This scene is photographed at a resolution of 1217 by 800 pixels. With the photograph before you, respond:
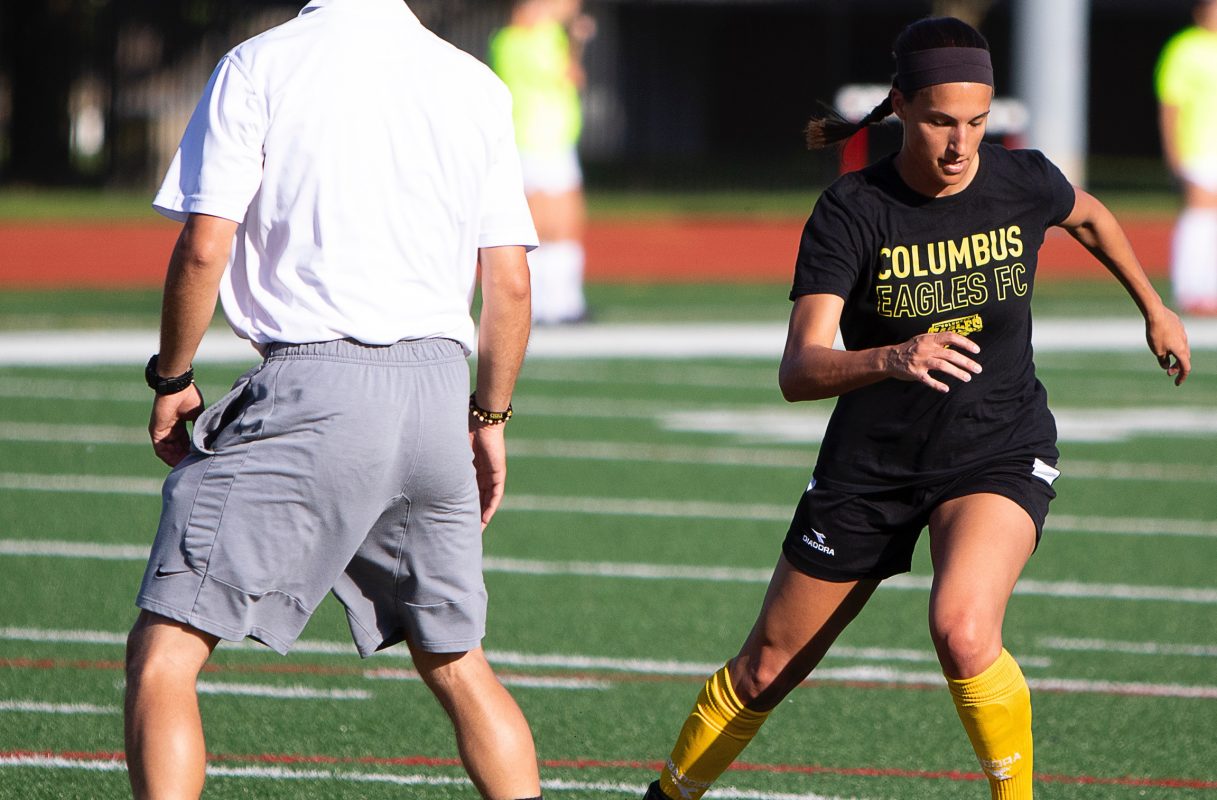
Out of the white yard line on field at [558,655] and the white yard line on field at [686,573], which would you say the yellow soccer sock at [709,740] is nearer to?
the white yard line on field at [558,655]

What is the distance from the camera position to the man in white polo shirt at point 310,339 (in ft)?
12.5

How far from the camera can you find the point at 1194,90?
16750mm

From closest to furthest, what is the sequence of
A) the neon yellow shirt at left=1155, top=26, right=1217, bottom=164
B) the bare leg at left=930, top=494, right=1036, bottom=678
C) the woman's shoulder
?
the bare leg at left=930, top=494, right=1036, bottom=678 < the woman's shoulder < the neon yellow shirt at left=1155, top=26, right=1217, bottom=164

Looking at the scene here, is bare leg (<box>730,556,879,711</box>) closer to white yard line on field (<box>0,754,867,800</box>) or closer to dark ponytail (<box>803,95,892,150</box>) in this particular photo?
white yard line on field (<box>0,754,867,800</box>)

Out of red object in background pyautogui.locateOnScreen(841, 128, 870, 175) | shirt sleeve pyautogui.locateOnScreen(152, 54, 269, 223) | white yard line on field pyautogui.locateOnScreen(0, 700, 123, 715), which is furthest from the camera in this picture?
white yard line on field pyautogui.locateOnScreen(0, 700, 123, 715)

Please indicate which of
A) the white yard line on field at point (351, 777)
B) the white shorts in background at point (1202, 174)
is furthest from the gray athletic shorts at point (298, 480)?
the white shorts in background at point (1202, 174)

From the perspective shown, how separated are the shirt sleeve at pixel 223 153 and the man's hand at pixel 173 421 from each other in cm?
39

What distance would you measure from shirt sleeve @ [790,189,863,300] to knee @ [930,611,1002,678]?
2.46 ft

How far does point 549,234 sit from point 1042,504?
1181cm

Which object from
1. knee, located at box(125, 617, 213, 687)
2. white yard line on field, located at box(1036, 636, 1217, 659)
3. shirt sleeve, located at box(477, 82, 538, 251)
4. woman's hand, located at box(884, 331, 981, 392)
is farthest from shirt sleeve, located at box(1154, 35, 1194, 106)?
knee, located at box(125, 617, 213, 687)

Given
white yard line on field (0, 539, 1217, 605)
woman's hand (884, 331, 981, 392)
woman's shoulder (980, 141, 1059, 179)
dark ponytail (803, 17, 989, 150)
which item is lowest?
white yard line on field (0, 539, 1217, 605)

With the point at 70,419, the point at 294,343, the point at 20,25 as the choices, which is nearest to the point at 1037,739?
the point at 294,343

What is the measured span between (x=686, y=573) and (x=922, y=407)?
11.6 ft

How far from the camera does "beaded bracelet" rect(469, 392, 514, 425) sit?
14.0 ft
